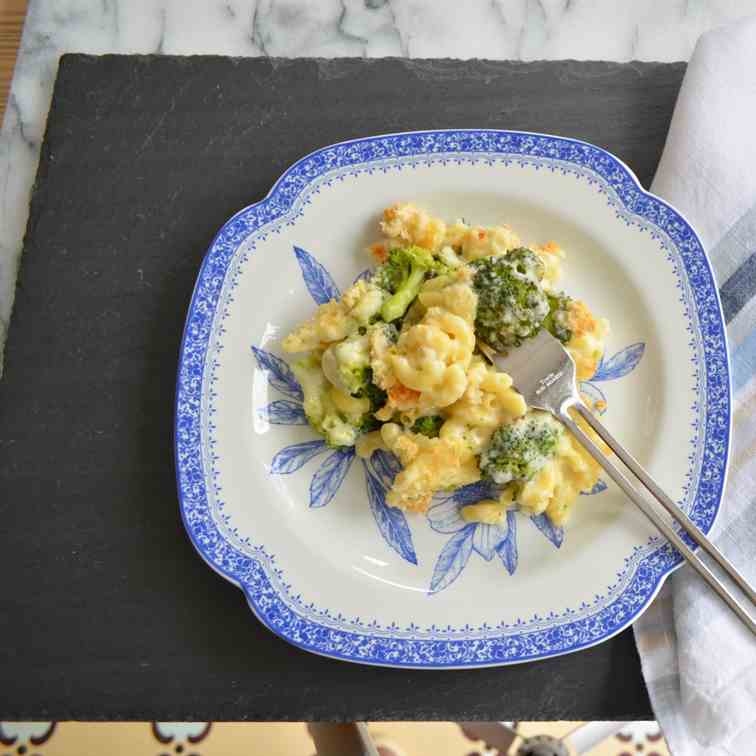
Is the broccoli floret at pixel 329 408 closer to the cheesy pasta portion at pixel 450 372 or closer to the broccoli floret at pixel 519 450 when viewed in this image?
the cheesy pasta portion at pixel 450 372

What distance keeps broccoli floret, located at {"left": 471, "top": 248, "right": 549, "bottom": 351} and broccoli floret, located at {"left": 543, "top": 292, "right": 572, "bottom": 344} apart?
0.04 metres

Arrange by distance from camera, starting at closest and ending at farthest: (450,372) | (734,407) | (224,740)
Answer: (450,372)
(734,407)
(224,740)

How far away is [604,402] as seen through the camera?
5.50 feet

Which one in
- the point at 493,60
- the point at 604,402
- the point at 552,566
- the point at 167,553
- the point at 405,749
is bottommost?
the point at 405,749

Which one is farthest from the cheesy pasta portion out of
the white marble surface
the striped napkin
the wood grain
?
the wood grain

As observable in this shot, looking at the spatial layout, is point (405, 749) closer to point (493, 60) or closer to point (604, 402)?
point (604, 402)

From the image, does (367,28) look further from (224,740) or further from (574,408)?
(224,740)

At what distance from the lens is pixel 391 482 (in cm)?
165

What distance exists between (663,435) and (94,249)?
1.25 m

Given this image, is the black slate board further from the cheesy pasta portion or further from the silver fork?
the cheesy pasta portion

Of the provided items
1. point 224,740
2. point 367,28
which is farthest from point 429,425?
point 224,740

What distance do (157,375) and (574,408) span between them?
0.84 metres

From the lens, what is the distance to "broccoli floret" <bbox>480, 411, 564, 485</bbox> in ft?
4.93


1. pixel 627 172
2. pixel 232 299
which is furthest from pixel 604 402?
pixel 232 299
